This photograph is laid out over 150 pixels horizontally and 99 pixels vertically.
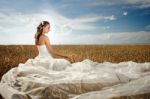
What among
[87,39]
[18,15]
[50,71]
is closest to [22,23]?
[18,15]

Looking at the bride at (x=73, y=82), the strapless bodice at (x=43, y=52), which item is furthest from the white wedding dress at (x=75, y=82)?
the strapless bodice at (x=43, y=52)

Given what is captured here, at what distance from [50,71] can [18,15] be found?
78.9 inches

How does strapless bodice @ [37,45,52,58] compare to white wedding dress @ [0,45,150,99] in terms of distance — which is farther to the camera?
strapless bodice @ [37,45,52,58]

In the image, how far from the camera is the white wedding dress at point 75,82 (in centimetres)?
365

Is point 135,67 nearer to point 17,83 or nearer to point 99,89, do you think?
point 99,89

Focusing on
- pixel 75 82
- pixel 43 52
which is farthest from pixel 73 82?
pixel 43 52

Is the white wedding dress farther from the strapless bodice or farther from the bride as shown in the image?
the strapless bodice

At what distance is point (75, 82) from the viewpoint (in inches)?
155

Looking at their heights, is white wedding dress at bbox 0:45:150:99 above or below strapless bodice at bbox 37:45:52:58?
below

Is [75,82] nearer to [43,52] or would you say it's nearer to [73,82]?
[73,82]

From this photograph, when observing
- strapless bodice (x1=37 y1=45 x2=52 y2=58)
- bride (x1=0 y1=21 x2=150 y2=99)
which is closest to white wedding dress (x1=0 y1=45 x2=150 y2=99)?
bride (x1=0 y1=21 x2=150 y2=99)

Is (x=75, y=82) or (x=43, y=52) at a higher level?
(x=43, y=52)

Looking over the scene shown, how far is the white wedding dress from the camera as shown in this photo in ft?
12.0

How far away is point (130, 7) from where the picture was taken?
19.9 feet
